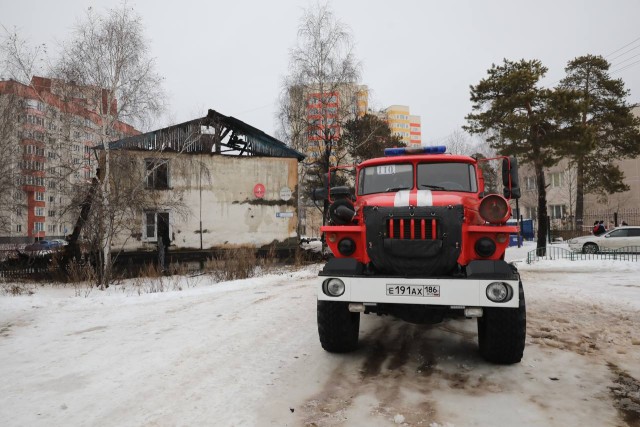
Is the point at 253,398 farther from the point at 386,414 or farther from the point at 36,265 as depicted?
the point at 36,265

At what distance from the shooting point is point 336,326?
4.33 m

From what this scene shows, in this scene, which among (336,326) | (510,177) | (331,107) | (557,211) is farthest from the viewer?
(557,211)

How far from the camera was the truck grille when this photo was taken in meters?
3.91

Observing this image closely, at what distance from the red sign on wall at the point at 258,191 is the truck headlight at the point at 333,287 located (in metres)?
17.2

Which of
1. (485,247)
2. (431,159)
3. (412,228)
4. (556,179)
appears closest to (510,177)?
(431,159)

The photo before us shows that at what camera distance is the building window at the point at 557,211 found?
1622 inches

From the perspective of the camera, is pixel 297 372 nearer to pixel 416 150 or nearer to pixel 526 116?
pixel 416 150

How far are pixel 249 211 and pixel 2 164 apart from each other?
13809 mm

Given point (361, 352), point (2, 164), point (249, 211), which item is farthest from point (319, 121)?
point (361, 352)

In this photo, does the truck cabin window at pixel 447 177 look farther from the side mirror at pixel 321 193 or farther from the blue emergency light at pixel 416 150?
the side mirror at pixel 321 193

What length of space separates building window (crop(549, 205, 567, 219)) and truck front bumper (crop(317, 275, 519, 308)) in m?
43.8

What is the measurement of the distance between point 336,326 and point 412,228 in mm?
1367

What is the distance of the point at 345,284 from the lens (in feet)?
12.8

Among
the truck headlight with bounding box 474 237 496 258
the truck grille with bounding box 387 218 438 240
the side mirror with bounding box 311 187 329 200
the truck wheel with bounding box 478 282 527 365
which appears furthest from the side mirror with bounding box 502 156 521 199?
the side mirror with bounding box 311 187 329 200
